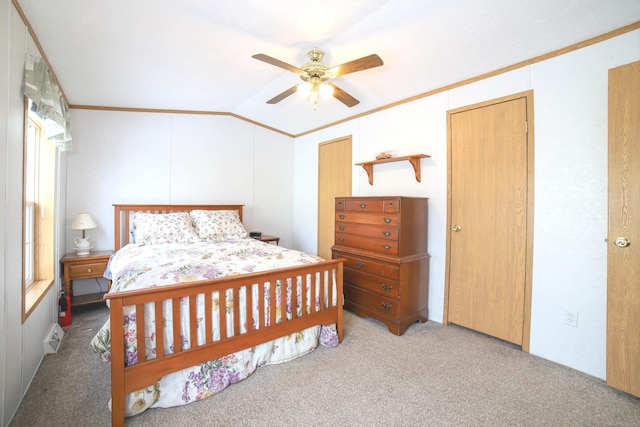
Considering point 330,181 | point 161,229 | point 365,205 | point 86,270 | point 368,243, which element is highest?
point 330,181

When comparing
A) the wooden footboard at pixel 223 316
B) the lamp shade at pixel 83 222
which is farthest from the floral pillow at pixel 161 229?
the wooden footboard at pixel 223 316

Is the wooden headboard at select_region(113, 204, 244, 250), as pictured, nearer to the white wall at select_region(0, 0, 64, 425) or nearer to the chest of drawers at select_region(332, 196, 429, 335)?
the white wall at select_region(0, 0, 64, 425)

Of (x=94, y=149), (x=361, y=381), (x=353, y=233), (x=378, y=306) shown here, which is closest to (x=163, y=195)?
(x=94, y=149)

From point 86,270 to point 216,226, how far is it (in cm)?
133

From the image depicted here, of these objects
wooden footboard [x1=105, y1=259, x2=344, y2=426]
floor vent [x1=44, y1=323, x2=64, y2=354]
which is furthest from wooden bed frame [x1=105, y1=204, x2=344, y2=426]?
Answer: floor vent [x1=44, y1=323, x2=64, y2=354]

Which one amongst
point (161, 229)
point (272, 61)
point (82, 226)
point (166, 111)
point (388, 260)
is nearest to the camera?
point (272, 61)

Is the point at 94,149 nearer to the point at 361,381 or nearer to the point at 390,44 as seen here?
the point at 390,44

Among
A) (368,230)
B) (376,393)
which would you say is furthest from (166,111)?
(376,393)

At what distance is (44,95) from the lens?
196 cm

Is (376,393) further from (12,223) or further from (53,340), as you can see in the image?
(53,340)

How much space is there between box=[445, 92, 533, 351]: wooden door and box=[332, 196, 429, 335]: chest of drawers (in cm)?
30

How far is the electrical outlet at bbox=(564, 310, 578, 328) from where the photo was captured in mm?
2030

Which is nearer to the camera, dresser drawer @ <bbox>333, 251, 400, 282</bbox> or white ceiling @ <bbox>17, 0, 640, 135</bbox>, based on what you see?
white ceiling @ <bbox>17, 0, 640, 135</bbox>

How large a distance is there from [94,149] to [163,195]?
880mm
